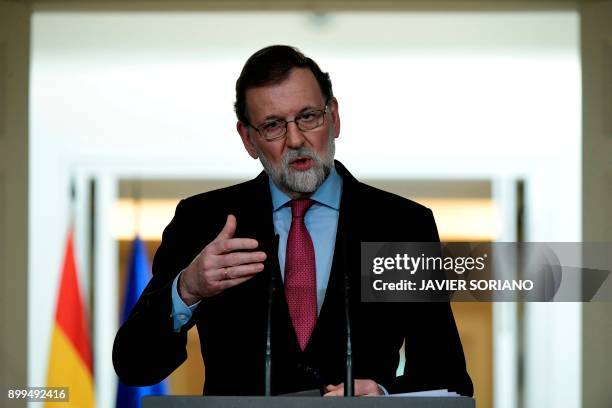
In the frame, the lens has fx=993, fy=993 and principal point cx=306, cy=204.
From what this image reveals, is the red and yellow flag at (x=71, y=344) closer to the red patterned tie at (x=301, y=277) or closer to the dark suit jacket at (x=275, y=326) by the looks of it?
the dark suit jacket at (x=275, y=326)

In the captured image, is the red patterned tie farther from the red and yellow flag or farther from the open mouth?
the red and yellow flag

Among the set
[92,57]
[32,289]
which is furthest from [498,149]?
[32,289]

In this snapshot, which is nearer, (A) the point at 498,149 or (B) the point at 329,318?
(B) the point at 329,318

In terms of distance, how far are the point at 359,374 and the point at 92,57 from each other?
1359 millimetres

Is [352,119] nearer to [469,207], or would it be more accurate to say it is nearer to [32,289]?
[469,207]

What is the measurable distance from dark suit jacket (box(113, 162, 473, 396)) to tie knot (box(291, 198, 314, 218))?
78 millimetres

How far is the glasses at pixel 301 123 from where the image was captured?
2338 millimetres

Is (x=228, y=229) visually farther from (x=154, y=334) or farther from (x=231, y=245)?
(x=154, y=334)

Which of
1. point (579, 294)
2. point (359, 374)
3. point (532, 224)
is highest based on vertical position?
point (532, 224)

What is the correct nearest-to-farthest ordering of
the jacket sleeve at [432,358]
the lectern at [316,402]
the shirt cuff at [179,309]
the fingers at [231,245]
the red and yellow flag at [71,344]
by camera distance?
the lectern at [316,402]
the fingers at [231,245]
the shirt cuff at [179,309]
the jacket sleeve at [432,358]
the red and yellow flag at [71,344]

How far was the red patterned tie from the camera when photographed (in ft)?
7.76

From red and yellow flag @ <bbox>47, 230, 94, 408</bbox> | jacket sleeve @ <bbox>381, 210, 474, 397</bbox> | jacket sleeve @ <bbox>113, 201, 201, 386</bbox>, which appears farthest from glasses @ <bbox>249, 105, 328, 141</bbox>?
red and yellow flag @ <bbox>47, 230, 94, 408</bbox>

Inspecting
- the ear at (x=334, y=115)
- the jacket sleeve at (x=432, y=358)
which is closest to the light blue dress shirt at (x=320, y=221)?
the ear at (x=334, y=115)

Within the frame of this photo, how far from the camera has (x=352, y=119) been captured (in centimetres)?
299
